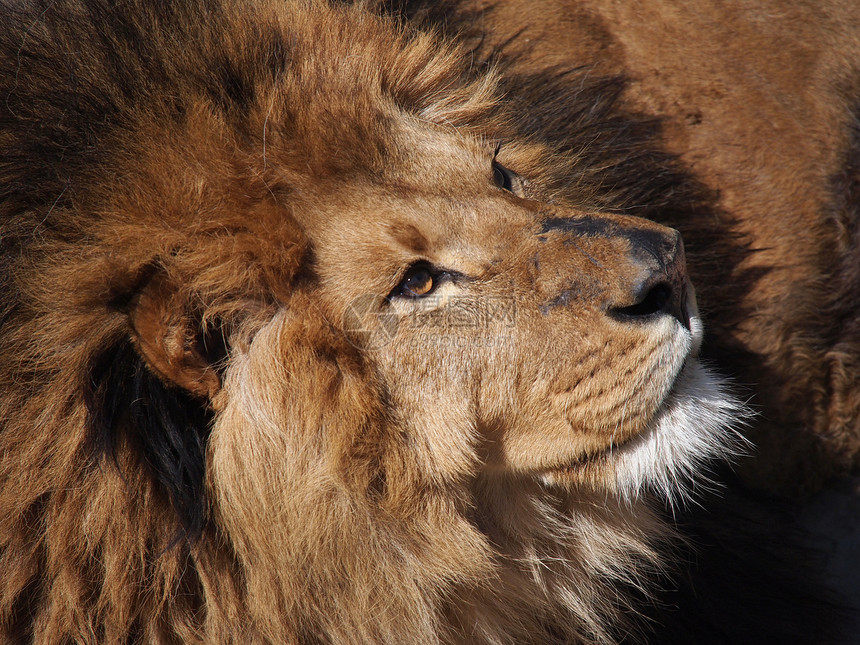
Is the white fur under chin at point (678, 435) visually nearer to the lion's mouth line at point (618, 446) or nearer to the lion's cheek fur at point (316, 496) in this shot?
the lion's mouth line at point (618, 446)

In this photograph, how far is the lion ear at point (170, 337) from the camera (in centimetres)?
157

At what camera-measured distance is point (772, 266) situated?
2.76 meters

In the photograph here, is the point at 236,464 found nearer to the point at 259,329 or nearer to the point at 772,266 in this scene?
the point at 259,329

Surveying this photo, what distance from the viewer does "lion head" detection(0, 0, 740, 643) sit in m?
1.65

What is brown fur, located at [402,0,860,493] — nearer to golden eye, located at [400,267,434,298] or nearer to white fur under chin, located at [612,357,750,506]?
white fur under chin, located at [612,357,750,506]

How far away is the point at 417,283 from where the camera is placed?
1818 millimetres

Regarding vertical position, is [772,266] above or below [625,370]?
below

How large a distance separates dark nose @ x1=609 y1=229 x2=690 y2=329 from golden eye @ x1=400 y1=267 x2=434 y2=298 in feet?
1.23

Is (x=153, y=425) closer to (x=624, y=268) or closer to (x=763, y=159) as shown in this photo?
(x=624, y=268)

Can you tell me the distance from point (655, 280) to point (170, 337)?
3.06 feet

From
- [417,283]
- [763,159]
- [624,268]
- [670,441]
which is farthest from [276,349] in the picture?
[763,159]

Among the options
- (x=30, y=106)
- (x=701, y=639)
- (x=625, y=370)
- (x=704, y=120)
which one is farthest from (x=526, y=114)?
(x=701, y=639)

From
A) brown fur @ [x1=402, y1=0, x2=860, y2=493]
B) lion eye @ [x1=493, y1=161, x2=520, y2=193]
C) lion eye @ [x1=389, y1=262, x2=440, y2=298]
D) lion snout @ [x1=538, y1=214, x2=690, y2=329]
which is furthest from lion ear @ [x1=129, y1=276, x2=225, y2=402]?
brown fur @ [x1=402, y1=0, x2=860, y2=493]

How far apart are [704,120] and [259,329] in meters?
1.69
